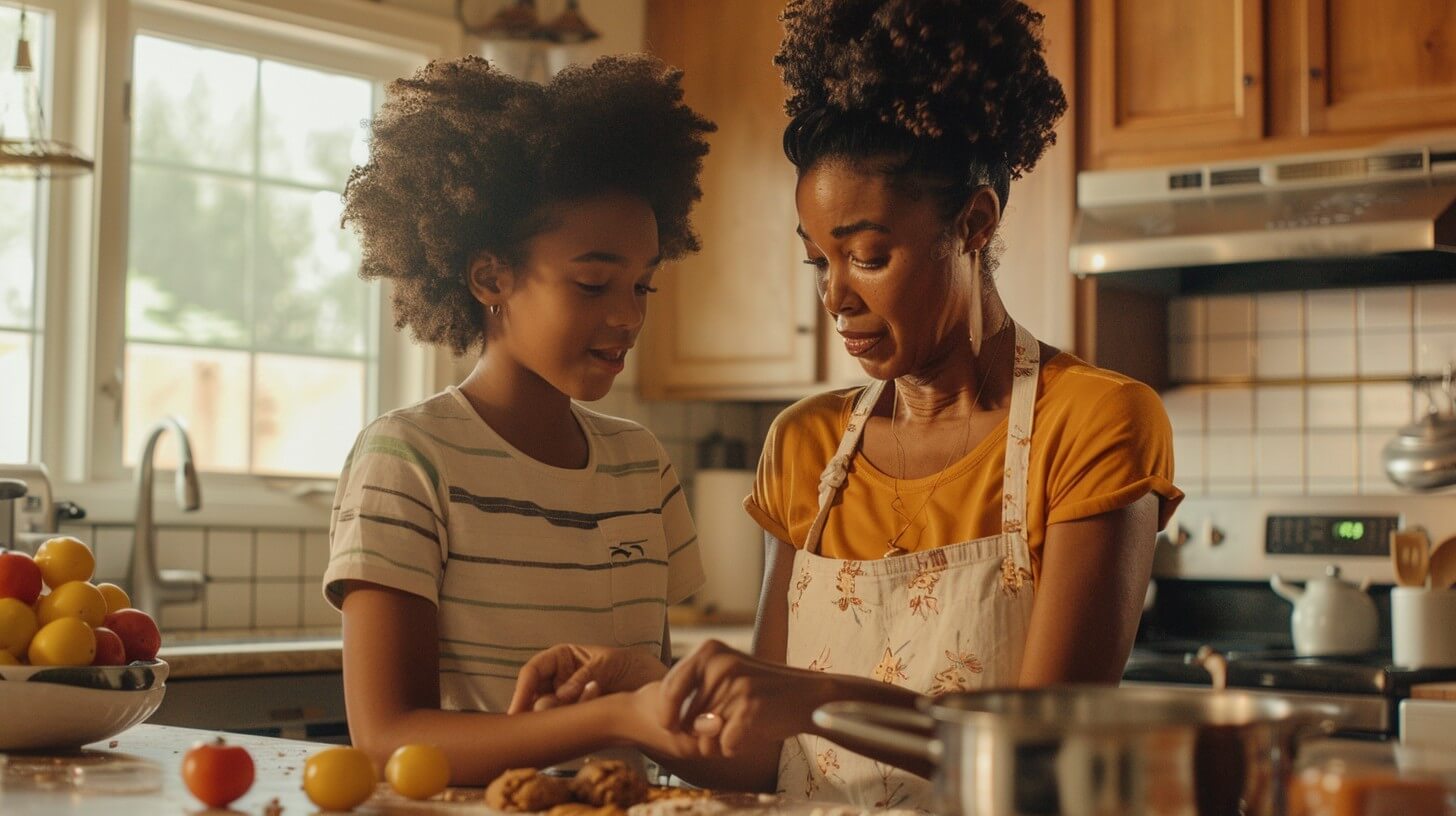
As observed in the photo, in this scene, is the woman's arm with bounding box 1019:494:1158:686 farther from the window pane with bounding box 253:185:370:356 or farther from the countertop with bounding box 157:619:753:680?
the window pane with bounding box 253:185:370:356

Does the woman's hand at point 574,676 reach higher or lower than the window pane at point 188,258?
lower

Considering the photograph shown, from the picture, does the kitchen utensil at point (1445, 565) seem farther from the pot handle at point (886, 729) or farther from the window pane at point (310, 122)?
the pot handle at point (886, 729)

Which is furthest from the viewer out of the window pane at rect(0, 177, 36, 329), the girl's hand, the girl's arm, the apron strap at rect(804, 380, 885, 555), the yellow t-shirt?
the window pane at rect(0, 177, 36, 329)

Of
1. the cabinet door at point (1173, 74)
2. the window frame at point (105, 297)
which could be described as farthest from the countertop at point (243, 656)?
the cabinet door at point (1173, 74)

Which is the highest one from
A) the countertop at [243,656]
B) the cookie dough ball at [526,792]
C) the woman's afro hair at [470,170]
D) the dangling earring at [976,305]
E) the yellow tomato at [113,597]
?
the woman's afro hair at [470,170]

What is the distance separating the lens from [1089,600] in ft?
4.05

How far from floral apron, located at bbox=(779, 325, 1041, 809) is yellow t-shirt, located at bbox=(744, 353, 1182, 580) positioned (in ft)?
0.05

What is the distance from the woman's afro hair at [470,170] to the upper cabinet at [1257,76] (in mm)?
1765

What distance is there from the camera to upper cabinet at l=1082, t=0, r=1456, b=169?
9.45 feet

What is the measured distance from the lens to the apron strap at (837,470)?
4.81 feet

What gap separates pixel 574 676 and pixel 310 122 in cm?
249

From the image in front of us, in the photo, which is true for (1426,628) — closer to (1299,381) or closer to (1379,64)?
(1299,381)

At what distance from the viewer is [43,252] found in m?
3.01

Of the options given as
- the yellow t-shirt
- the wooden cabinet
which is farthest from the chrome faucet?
the yellow t-shirt
